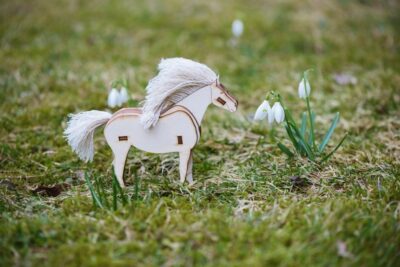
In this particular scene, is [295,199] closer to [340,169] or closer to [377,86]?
[340,169]

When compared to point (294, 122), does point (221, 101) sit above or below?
above

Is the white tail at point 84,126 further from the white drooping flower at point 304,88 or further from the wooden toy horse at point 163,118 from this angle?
the white drooping flower at point 304,88

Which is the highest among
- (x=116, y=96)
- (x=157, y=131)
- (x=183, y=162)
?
(x=116, y=96)

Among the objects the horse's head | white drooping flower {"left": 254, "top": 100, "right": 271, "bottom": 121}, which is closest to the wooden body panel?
the horse's head

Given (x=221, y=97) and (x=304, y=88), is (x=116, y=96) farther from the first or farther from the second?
(x=304, y=88)

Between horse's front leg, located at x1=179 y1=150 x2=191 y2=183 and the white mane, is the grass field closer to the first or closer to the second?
horse's front leg, located at x1=179 y1=150 x2=191 y2=183

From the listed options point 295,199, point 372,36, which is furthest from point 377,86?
point 295,199

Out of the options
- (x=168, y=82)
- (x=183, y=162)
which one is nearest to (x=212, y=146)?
(x=183, y=162)
